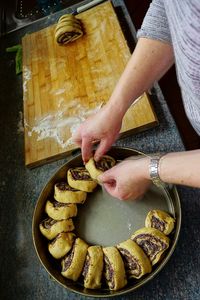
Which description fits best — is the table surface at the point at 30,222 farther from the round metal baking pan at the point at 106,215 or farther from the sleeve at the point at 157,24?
the sleeve at the point at 157,24

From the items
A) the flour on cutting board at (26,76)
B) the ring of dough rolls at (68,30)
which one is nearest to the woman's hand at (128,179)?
the flour on cutting board at (26,76)

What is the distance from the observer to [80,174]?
1.01 meters

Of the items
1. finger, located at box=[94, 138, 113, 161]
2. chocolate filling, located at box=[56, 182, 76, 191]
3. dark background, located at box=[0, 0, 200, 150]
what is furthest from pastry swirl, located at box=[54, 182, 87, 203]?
dark background, located at box=[0, 0, 200, 150]

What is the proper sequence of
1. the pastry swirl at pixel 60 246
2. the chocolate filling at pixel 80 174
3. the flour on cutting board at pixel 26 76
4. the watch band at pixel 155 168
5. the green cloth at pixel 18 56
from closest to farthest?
the watch band at pixel 155 168 → the pastry swirl at pixel 60 246 → the chocolate filling at pixel 80 174 → the flour on cutting board at pixel 26 76 → the green cloth at pixel 18 56

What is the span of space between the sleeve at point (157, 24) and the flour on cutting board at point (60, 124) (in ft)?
1.31

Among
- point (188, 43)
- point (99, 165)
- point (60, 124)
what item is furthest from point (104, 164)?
point (188, 43)

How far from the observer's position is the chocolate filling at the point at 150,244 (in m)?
0.83

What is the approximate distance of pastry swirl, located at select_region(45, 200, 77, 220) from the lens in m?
0.96

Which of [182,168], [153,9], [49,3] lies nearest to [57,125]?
[153,9]

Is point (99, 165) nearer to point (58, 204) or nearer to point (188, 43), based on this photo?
point (58, 204)

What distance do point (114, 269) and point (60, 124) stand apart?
60cm

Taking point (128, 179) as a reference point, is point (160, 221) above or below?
below

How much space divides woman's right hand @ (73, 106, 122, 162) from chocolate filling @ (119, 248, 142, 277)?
27 cm

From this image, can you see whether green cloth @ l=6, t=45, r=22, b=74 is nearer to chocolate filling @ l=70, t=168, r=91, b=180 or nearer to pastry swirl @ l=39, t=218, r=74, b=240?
chocolate filling @ l=70, t=168, r=91, b=180
